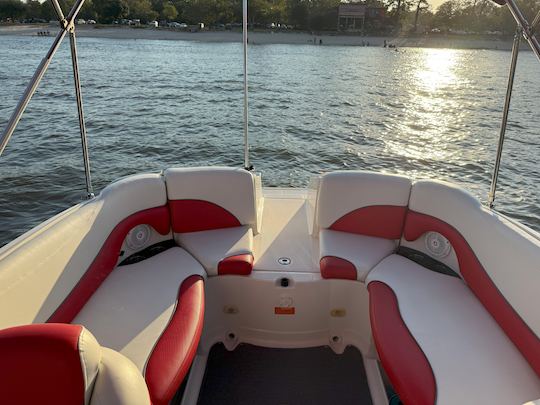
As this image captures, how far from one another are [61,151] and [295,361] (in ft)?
30.1

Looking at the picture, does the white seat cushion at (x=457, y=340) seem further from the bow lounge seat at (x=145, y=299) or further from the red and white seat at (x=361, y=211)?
the bow lounge seat at (x=145, y=299)

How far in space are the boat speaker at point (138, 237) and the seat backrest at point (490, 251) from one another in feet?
5.85

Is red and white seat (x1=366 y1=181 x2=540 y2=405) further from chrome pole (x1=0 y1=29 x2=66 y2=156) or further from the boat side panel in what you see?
chrome pole (x1=0 y1=29 x2=66 y2=156)

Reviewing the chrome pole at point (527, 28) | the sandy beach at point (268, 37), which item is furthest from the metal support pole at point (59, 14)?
the sandy beach at point (268, 37)

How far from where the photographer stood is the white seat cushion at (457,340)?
1.86 m

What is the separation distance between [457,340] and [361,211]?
113cm

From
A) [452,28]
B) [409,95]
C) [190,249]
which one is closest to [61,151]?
[190,249]

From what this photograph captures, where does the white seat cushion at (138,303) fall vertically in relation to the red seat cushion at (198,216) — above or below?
below

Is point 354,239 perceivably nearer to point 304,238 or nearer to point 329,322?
point 304,238

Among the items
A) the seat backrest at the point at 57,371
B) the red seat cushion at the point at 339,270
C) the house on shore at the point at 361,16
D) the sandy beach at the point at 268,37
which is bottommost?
the red seat cushion at the point at 339,270

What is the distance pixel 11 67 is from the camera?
70.0ft

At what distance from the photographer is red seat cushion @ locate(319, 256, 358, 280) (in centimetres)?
265

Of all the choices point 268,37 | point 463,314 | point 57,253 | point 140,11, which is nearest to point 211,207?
point 57,253

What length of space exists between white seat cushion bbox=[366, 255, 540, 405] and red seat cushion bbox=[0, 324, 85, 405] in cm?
142
